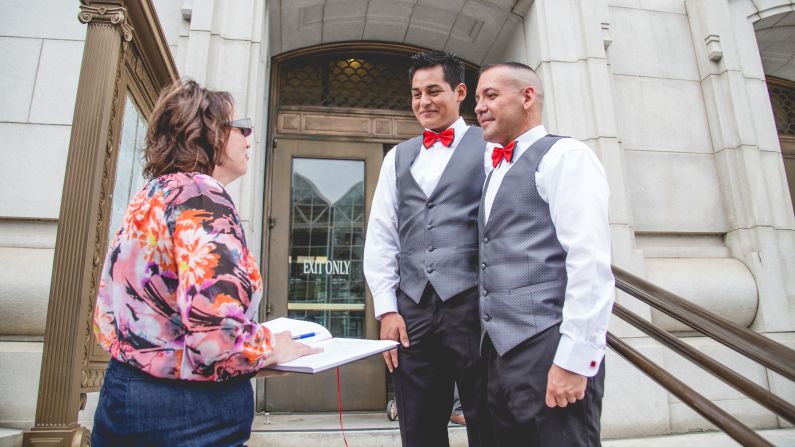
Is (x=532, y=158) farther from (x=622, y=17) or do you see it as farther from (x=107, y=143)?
(x=622, y=17)

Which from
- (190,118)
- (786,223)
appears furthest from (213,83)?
(786,223)

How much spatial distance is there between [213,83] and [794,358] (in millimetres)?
4134

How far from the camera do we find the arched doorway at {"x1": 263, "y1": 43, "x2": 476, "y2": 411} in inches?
198

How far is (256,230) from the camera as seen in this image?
476 centimetres

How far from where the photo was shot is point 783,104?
6957mm

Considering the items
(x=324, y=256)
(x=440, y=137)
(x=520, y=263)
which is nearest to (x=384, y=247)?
(x=440, y=137)

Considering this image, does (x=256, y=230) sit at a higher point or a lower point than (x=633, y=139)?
lower

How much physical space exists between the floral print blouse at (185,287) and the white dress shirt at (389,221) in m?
0.96

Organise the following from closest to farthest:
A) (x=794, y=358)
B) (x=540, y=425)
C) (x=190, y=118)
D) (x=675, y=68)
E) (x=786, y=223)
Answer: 1. (x=190, y=118)
2. (x=794, y=358)
3. (x=540, y=425)
4. (x=786, y=223)
5. (x=675, y=68)

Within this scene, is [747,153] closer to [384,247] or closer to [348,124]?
[348,124]

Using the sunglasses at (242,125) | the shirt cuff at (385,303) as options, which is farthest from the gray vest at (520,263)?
the sunglasses at (242,125)

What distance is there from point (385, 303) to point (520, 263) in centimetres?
61

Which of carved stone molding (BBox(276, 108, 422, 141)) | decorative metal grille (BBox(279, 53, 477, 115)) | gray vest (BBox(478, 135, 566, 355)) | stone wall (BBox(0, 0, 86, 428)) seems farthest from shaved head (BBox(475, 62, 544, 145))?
decorative metal grille (BBox(279, 53, 477, 115))

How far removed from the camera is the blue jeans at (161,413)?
107 cm
